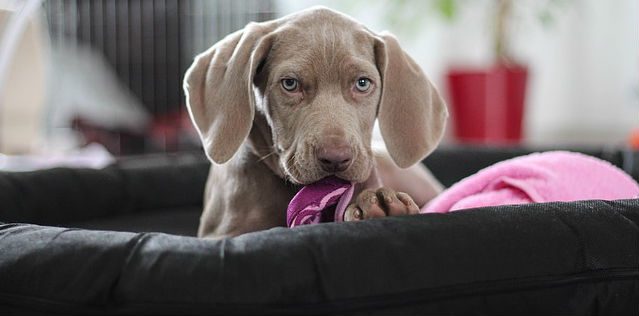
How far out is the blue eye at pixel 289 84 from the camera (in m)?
1.60

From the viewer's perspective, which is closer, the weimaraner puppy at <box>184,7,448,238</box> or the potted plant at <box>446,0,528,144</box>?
the weimaraner puppy at <box>184,7,448,238</box>

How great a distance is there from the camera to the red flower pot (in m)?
4.33

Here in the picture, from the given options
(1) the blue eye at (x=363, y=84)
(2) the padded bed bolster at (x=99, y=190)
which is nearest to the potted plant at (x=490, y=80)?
(2) the padded bed bolster at (x=99, y=190)

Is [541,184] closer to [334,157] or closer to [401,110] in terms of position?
[401,110]

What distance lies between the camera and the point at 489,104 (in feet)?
14.5

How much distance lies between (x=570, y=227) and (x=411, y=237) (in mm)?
322

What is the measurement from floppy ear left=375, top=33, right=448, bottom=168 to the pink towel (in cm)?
23

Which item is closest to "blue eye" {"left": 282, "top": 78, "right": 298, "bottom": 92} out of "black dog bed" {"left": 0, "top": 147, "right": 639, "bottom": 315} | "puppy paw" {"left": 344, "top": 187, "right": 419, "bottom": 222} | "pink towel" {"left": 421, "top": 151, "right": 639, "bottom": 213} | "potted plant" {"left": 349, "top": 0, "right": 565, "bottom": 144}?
"puppy paw" {"left": 344, "top": 187, "right": 419, "bottom": 222}

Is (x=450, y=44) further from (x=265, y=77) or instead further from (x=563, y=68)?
(x=265, y=77)

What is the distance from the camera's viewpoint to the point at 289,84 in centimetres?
161

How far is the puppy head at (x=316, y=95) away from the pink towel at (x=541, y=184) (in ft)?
0.89

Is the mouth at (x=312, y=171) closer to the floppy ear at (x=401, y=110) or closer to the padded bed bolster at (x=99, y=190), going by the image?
Answer: the floppy ear at (x=401, y=110)

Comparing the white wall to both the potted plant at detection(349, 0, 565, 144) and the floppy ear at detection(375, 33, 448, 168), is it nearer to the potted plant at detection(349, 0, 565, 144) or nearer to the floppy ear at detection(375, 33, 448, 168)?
the potted plant at detection(349, 0, 565, 144)

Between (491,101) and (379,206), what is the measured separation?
3114 mm
